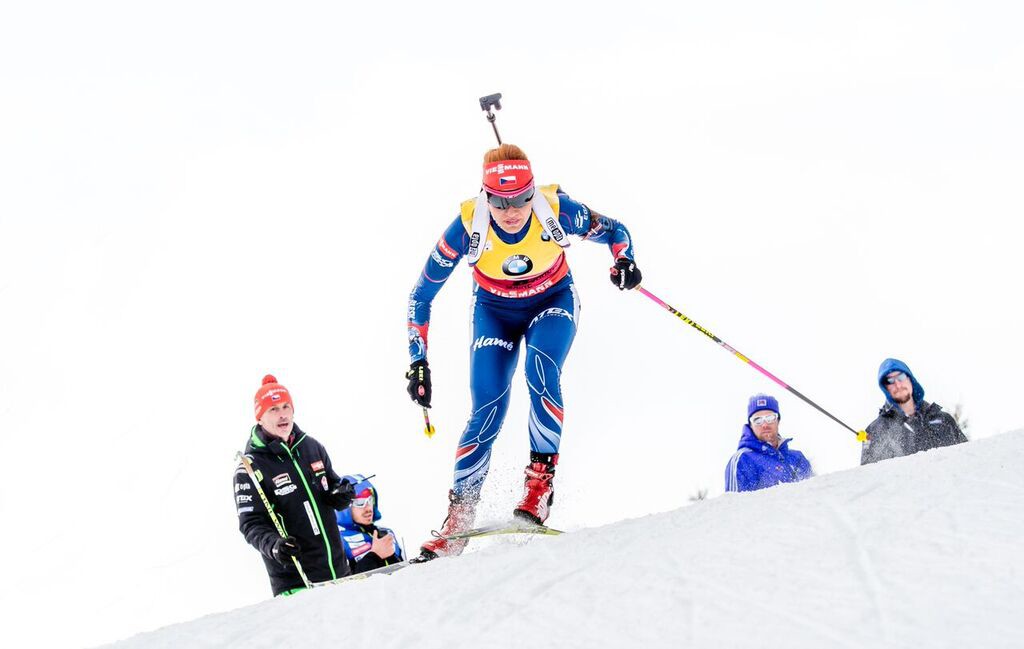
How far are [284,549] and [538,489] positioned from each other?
127 cm

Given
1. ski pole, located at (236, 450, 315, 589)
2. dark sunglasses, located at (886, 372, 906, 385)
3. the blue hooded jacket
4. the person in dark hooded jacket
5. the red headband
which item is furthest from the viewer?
dark sunglasses, located at (886, 372, 906, 385)

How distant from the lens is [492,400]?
5.18 metres

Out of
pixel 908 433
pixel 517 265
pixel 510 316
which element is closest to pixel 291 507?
pixel 510 316

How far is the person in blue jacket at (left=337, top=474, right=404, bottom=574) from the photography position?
22.6 feet

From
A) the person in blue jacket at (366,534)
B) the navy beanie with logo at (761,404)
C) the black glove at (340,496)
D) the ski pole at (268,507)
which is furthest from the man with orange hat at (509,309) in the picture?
the person in blue jacket at (366,534)

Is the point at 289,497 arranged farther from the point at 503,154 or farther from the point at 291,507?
the point at 503,154

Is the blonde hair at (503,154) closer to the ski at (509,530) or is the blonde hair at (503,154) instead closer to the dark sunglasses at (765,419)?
the ski at (509,530)

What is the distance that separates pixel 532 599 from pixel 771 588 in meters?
0.83

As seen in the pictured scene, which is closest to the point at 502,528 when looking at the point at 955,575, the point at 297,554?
the point at 297,554

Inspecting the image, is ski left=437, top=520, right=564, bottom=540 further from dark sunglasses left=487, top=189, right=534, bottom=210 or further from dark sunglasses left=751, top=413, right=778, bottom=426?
dark sunglasses left=751, top=413, right=778, bottom=426

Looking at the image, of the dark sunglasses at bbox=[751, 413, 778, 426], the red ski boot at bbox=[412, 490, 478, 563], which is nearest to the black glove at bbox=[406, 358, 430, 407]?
the red ski boot at bbox=[412, 490, 478, 563]

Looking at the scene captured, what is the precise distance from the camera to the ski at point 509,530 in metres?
4.70

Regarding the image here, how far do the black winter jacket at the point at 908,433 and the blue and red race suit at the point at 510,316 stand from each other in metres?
2.13

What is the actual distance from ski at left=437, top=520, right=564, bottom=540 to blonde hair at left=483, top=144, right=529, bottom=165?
180cm
